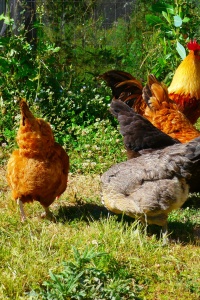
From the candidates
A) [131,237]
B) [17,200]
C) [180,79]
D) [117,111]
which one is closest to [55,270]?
[131,237]

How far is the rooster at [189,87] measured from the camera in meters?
6.35

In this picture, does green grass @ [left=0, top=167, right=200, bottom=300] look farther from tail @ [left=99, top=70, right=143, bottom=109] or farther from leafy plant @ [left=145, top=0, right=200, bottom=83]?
leafy plant @ [left=145, top=0, right=200, bottom=83]

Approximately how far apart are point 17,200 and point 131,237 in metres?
1.33

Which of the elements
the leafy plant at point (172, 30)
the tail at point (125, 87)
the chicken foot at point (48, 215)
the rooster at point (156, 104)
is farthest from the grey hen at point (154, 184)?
the leafy plant at point (172, 30)

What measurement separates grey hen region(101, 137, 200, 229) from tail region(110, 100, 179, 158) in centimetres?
51

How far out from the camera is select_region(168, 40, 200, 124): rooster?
6352 mm

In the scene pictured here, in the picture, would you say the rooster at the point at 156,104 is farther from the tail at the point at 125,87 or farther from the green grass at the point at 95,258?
the green grass at the point at 95,258

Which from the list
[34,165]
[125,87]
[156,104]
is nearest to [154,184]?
[34,165]

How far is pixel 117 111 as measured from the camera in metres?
5.31

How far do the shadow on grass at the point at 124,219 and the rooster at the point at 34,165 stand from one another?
38 centimetres

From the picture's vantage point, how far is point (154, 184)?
4383 mm

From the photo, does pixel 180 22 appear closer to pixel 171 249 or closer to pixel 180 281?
pixel 171 249

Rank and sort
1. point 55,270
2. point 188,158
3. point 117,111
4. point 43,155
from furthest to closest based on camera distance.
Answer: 1. point 117,111
2. point 43,155
3. point 188,158
4. point 55,270

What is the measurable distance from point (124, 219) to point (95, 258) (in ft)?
4.38
